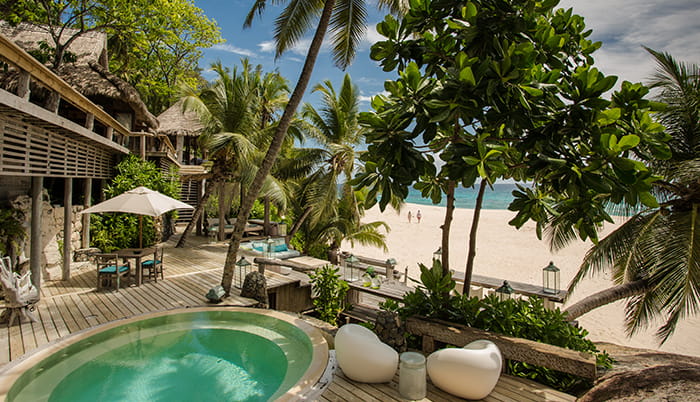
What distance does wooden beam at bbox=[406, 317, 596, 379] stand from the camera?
10.0 feet

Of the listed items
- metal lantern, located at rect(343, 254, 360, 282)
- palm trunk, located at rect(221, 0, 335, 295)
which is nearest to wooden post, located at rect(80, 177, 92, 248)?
palm trunk, located at rect(221, 0, 335, 295)

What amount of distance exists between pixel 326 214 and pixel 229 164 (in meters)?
4.15

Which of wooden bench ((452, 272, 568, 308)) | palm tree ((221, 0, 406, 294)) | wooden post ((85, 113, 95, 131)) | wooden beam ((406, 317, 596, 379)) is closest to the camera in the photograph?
wooden beam ((406, 317, 596, 379))

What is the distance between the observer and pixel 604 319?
9844 mm

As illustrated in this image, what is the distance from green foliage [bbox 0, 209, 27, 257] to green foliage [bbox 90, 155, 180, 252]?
9.06 ft

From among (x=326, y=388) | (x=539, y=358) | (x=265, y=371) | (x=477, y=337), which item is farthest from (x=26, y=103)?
(x=539, y=358)

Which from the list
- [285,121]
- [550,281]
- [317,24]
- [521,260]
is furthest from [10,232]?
[521,260]

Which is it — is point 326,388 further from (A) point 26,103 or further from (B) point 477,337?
(A) point 26,103

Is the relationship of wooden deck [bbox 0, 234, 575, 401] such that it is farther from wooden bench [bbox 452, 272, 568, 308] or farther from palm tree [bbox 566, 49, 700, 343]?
wooden bench [bbox 452, 272, 568, 308]

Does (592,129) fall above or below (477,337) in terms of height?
above

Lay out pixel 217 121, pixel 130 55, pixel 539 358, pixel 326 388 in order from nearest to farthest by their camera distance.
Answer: pixel 539 358, pixel 326 388, pixel 217 121, pixel 130 55

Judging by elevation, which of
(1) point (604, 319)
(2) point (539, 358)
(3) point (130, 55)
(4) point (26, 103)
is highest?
(3) point (130, 55)

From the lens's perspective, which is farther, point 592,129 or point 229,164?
point 229,164

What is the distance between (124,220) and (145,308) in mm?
4696
